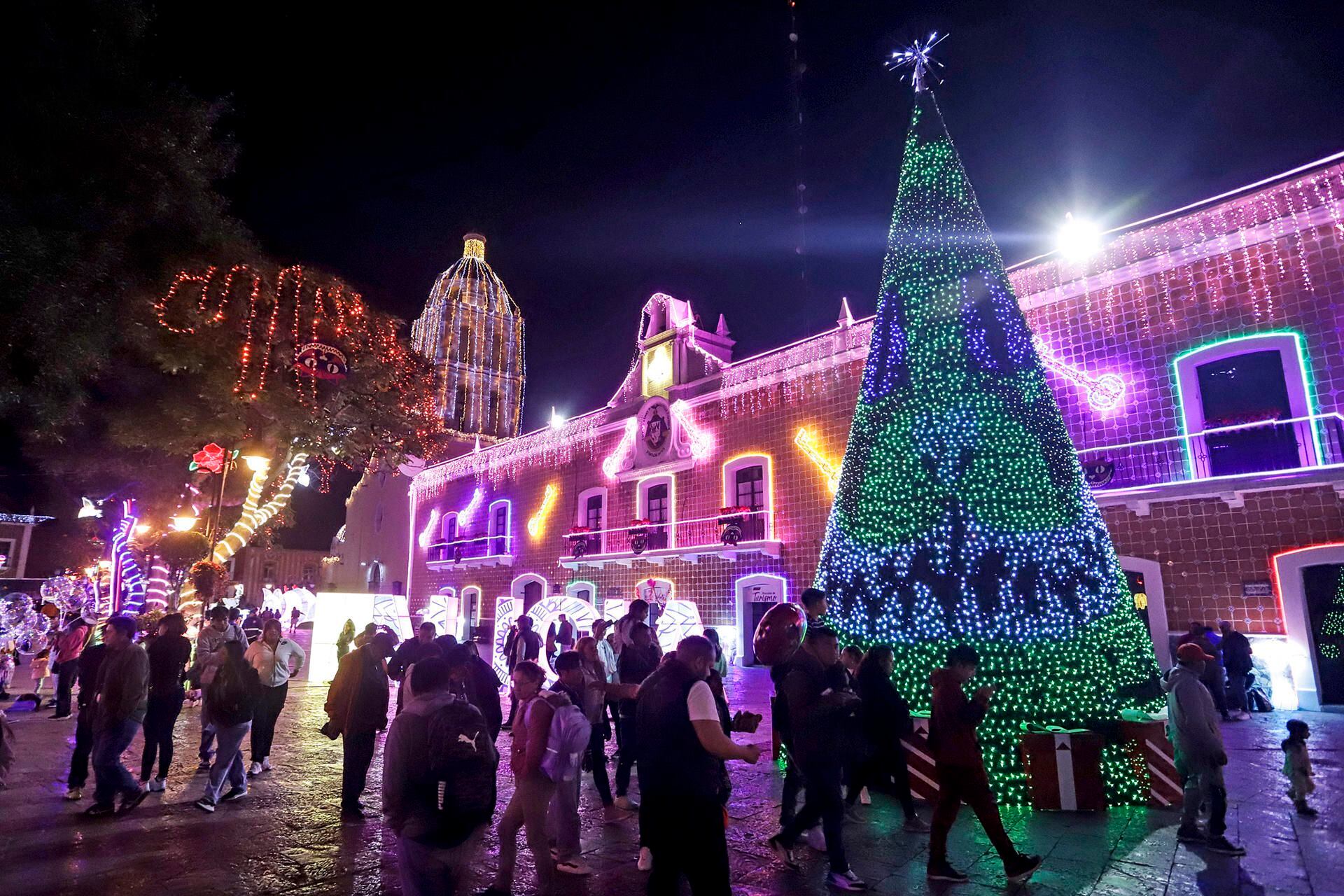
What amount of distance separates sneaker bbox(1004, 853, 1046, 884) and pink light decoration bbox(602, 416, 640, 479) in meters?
17.4

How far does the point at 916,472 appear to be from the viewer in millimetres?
6949

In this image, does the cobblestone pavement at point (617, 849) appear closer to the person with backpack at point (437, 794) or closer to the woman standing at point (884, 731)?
the woman standing at point (884, 731)

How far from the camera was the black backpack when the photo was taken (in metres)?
2.84

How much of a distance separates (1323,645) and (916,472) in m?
8.10

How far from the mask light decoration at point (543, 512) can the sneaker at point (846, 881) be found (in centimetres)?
2000

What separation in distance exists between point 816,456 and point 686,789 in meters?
14.0

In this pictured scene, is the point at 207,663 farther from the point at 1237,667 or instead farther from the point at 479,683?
the point at 1237,667

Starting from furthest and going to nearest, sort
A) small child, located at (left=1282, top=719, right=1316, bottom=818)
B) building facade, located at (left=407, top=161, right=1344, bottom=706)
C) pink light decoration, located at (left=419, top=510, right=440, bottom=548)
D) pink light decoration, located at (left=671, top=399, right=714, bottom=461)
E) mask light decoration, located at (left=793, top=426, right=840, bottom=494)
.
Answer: pink light decoration, located at (left=419, top=510, right=440, bottom=548), pink light decoration, located at (left=671, top=399, right=714, bottom=461), mask light decoration, located at (left=793, top=426, right=840, bottom=494), building facade, located at (left=407, top=161, right=1344, bottom=706), small child, located at (left=1282, top=719, right=1316, bottom=818)

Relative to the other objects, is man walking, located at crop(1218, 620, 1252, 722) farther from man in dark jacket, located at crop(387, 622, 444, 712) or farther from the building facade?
man in dark jacket, located at crop(387, 622, 444, 712)

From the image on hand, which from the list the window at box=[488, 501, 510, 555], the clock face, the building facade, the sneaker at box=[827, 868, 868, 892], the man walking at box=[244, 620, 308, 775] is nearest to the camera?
the sneaker at box=[827, 868, 868, 892]

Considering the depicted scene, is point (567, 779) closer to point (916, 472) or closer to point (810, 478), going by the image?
point (916, 472)

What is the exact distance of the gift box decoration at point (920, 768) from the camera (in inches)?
239

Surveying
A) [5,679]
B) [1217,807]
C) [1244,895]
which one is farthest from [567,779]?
[5,679]

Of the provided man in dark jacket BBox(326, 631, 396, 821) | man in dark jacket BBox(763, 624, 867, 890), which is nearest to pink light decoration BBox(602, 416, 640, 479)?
man in dark jacket BBox(326, 631, 396, 821)
